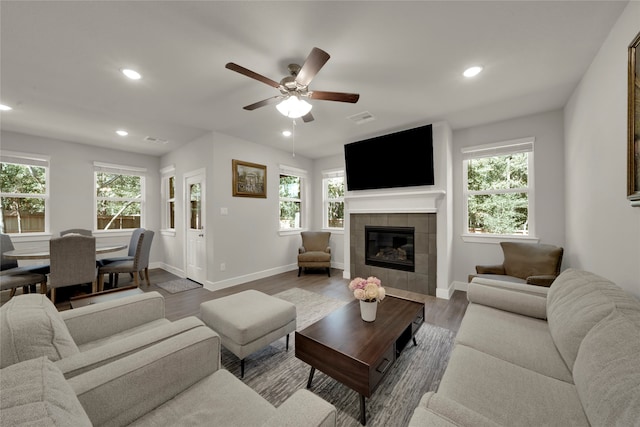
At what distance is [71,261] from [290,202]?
354 centimetres

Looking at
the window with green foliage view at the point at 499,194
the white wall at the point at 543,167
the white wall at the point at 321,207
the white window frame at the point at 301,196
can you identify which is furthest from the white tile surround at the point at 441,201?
the white window frame at the point at 301,196

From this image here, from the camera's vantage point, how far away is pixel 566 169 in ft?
9.86

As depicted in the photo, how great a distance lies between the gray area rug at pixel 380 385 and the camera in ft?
5.04

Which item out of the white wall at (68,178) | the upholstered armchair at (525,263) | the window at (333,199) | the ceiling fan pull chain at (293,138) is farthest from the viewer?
the window at (333,199)

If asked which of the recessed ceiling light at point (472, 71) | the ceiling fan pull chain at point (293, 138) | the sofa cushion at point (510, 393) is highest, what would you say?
the ceiling fan pull chain at point (293, 138)

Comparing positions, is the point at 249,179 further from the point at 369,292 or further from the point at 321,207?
the point at 369,292

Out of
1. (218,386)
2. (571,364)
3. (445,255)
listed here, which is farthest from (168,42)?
(445,255)

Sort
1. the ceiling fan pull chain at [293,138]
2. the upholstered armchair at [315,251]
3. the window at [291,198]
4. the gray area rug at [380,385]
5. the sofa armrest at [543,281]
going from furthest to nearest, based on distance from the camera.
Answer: the window at [291,198] < the upholstered armchair at [315,251] < the ceiling fan pull chain at [293,138] < the sofa armrest at [543,281] < the gray area rug at [380,385]

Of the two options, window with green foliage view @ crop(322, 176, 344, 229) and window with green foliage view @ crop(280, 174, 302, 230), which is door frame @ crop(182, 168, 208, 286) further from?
window with green foliage view @ crop(322, 176, 344, 229)

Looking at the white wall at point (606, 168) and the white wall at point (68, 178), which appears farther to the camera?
the white wall at point (68, 178)

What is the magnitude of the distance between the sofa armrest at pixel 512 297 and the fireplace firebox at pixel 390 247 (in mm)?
1736

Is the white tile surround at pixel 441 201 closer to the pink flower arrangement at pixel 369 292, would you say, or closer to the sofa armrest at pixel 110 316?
the pink flower arrangement at pixel 369 292

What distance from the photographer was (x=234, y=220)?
4.20 m

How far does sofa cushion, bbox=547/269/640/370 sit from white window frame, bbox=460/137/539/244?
204cm
